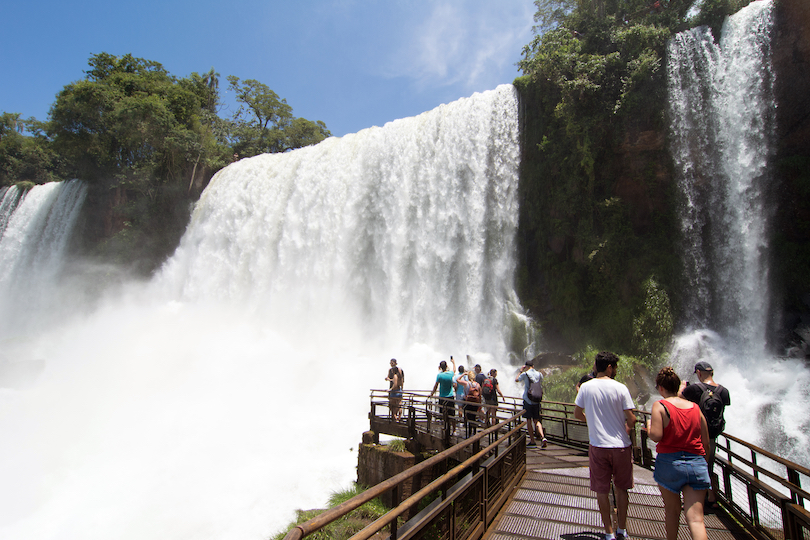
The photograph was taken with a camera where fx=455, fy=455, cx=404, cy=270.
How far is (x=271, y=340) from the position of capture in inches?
829

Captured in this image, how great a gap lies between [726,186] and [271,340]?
19029 mm

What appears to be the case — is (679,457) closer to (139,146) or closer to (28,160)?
(139,146)

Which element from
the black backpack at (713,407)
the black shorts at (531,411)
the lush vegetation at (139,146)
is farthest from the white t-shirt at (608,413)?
the lush vegetation at (139,146)

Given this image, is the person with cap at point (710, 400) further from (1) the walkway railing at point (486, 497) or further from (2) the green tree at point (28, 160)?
(2) the green tree at point (28, 160)

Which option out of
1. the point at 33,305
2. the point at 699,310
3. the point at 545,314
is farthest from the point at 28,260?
the point at 699,310

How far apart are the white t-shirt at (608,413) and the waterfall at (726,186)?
40.9 feet

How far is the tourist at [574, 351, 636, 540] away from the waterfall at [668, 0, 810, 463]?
12412mm

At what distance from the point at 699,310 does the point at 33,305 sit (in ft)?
144

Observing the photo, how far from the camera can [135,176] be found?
34.2 metres

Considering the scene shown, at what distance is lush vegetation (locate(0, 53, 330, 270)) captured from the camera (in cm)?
3231

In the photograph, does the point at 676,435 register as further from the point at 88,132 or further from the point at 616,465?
the point at 88,132

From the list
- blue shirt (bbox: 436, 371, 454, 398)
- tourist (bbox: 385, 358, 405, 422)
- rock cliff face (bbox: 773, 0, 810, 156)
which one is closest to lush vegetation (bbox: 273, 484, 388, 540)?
tourist (bbox: 385, 358, 405, 422)

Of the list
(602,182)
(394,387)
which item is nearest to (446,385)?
(394,387)

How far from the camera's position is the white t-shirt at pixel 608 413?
3.94m
